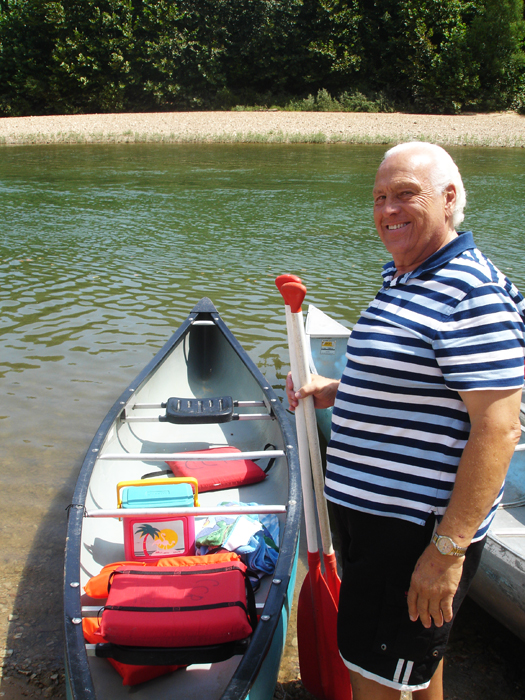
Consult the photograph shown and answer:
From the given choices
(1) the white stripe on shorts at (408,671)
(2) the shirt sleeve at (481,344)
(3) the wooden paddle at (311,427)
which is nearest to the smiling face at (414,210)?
(2) the shirt sleeve at (481,344)

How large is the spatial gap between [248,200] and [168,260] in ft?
17.9

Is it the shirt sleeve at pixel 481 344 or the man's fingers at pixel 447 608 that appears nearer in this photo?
the shirt sleeve at pixel 481 344

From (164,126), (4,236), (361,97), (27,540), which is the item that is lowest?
(27,540)

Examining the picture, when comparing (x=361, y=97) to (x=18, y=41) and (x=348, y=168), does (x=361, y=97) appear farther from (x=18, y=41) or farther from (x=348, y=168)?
(x=18, y=41)

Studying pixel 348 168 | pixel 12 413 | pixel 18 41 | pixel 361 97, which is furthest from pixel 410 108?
pixel 12 413

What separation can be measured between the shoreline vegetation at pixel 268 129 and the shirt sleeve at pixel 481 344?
28.0m

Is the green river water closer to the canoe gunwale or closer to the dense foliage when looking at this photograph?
the canoe gunwale

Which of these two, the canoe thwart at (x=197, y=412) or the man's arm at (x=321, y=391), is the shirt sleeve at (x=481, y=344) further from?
the canoe thwart at (x=197, y=412)

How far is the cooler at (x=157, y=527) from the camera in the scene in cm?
263

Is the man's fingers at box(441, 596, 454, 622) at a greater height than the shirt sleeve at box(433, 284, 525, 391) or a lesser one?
lesser

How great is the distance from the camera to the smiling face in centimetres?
148

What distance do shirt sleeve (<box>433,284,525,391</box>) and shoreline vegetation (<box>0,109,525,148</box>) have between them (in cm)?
2799

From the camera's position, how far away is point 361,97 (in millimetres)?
36812

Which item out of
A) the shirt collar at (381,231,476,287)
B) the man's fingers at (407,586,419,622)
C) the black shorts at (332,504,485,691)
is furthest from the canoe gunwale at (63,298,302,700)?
the shirt collar at (381,231,476,287)
